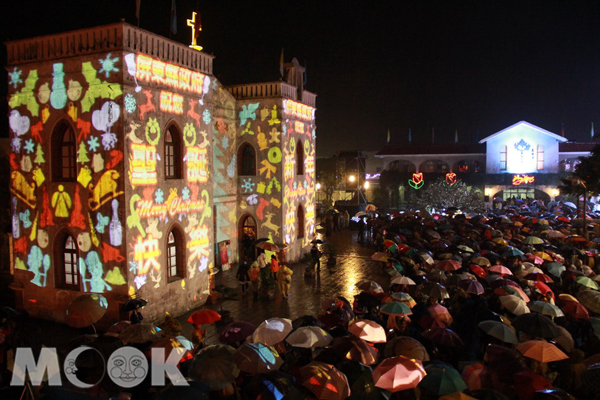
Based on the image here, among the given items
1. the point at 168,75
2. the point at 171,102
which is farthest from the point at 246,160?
the point at 168,75

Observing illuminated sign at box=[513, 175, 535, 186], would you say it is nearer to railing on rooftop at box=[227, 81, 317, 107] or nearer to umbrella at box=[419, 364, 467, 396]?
railing on rooftop at box=[227, 81, 317, 107]

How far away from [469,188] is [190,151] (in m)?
33.6

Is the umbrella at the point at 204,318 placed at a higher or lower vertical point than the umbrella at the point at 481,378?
higher

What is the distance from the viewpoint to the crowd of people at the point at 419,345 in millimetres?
7168

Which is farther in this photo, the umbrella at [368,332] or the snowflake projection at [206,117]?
the snowflake projection at [206,117]

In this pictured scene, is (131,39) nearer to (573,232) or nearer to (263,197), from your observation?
(263,197)

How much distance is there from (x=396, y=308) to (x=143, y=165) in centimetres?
802

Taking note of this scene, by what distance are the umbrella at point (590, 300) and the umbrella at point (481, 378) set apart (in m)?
5.54

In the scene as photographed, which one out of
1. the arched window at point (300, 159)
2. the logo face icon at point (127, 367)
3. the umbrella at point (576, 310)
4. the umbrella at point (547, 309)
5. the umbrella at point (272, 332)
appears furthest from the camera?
the arched window at point (300, 159)

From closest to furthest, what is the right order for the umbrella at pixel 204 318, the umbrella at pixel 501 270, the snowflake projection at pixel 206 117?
the umbrella at pixel 204 318 → the umbrella at pixel 501 270 → the snowflake projection at pixel 206 117

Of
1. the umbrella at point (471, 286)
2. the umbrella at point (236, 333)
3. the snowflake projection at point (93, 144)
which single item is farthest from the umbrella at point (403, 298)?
the snowflake projection at point (93, 144)

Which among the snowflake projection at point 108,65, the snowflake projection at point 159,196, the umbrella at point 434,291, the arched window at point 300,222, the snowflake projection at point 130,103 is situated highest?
the snowflake projection at point 108,65

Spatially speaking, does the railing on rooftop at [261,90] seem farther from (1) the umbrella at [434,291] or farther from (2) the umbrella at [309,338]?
(2) the umbrella at [309,338]

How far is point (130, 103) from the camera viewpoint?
44.8ft
